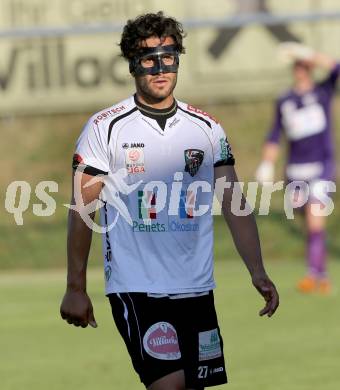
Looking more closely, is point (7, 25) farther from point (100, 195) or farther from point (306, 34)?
point (100, 195)

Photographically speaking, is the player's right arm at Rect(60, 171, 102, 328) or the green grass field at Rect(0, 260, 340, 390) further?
the green grass field at Rect(0, 260, 340, 390)

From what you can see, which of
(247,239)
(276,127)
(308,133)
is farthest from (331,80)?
(247,239)

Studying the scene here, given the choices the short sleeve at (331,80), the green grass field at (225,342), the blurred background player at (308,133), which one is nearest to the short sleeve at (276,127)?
the blurred background player at (308,133)

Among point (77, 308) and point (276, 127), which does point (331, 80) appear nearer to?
point (276, 127)

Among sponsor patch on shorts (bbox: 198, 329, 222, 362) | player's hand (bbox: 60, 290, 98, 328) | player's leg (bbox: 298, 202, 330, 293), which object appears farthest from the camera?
player's leg (bbox: 298, 202, 330, 293)

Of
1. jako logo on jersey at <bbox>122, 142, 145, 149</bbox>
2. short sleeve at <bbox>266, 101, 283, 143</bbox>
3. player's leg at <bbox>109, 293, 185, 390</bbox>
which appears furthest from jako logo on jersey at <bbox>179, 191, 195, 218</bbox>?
short sleeve at <bbox>266, 101, 283, 143</bbox>

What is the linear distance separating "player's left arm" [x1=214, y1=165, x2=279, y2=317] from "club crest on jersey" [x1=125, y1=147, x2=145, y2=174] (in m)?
0.36

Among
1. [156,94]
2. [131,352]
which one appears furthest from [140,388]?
[156,94]

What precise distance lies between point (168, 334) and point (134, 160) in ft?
2.50

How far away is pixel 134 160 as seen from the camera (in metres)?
6.04

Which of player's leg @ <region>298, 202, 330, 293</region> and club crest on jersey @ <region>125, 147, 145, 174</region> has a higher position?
club crest on jersey @ <region>125, 147, 145, 174</region>

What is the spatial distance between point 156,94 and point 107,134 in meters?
0.28

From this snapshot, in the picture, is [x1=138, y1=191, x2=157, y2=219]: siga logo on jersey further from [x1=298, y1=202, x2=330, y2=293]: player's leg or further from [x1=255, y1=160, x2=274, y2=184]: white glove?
[x1=255, y1=160, x2=274, y2=184]: white glove

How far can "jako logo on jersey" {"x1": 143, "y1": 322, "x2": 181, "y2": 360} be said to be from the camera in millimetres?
6043
